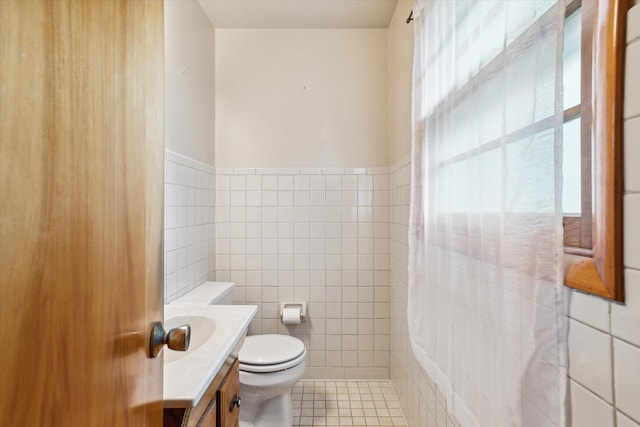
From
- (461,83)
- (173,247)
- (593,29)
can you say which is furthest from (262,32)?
(593,29)

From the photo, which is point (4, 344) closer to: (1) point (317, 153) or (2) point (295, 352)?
(2) point (295, 352)

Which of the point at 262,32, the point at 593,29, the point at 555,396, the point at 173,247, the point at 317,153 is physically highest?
the point at 262,32

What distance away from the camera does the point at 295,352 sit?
1589mm

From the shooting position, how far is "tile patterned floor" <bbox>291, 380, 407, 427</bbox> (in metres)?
1.71

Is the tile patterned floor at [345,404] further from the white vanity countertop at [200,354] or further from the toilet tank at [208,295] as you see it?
the white vanity countertop at [200,354]

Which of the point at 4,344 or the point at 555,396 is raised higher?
the point at 4,344

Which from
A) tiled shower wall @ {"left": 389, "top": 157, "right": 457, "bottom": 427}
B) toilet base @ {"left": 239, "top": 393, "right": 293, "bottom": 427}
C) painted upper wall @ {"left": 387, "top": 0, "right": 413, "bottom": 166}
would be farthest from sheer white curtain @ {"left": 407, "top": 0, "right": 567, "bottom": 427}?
toilet base @ {"left": 239, "top": 393, "right": 293, "bottom": 427}

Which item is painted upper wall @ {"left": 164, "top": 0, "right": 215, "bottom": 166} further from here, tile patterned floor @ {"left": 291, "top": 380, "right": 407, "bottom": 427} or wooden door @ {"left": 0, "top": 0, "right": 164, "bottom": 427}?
tile patterned floor @ {"left": 291, "top": 380, "right": 407, "bottom": 427}

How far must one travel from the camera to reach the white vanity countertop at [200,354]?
2.17 ft

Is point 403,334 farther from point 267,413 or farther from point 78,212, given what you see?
point 78,212

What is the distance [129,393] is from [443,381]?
87cm

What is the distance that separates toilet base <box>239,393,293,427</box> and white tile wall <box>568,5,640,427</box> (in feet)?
4.70

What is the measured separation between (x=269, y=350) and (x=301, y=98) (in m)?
1.68

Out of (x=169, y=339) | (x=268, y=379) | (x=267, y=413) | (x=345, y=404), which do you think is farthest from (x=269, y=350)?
(x=169, y=339)
